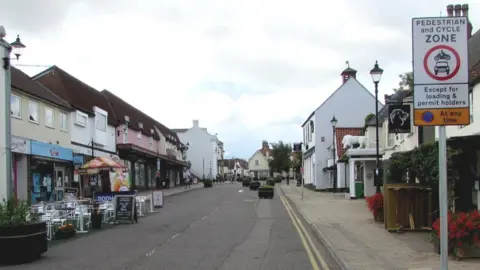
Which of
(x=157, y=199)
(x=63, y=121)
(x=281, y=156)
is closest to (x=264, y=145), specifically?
(x=281, y=156)

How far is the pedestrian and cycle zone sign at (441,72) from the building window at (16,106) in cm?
2311

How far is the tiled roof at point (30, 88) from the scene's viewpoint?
26998 millimetres

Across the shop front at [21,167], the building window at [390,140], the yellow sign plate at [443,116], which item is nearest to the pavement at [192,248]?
the yellow sign plate at [443,116]

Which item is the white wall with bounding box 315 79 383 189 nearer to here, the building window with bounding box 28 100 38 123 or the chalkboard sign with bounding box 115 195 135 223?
the building window with bounding box 28 100 38 123

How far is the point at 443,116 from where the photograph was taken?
21.2 feet

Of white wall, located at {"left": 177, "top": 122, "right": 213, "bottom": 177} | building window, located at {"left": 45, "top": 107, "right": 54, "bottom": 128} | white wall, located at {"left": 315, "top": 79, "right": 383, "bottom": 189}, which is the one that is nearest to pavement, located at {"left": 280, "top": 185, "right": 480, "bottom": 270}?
building window, located at {"left": 45, "top": 107, "right": 54, "bottom": 128}

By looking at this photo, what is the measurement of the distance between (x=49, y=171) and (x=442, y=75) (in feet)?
91.9

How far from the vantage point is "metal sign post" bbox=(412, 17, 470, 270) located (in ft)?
21.0

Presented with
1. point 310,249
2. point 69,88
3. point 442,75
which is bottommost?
point 310,249

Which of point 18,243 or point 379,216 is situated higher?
point 18,243

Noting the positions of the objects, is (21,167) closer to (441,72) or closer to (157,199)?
(157,199)

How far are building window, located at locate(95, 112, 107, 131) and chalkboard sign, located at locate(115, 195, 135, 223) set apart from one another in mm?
19936

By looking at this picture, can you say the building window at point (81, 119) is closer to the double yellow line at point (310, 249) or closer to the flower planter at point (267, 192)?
the flower planter at point (267, 192)

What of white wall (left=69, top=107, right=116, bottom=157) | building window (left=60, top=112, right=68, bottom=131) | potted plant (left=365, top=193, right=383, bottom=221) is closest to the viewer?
potted plant (left=365, top=193, right=383, bottom=221)
